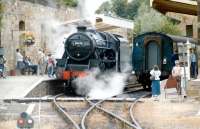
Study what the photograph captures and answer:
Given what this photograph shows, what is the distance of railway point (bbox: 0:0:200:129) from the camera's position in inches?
585

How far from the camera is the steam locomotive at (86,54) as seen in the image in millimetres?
23766

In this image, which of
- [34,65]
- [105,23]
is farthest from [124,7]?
[34,65]

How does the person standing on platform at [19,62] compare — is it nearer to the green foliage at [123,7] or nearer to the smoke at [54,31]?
the smoke at [54,31]

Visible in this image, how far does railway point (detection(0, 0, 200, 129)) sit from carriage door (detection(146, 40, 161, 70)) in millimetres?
45

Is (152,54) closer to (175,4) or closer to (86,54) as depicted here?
(86,54)

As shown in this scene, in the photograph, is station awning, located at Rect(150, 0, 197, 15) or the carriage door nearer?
station awning, located at Rect(150, 0, 197, 15)

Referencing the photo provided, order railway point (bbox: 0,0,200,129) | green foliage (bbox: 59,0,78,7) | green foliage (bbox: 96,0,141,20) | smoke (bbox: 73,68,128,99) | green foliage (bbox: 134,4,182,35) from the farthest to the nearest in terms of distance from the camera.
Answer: green foliage (bbox: 96,0,141,20)
green foliage (bbox: 134,4,182,35)
green foliage (bbox: 59,0,78,7)
smoke (bbox: 73,68,128,99)
railway point (bbox: 0,0,200,129)

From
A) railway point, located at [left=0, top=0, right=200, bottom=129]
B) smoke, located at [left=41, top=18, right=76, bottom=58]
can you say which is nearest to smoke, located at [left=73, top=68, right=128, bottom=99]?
railway point, located at [left=0, top=0, right=200, bottom=129]

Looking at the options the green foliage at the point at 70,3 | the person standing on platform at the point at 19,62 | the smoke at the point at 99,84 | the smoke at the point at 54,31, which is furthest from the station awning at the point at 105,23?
the smoke at the point at 99,84

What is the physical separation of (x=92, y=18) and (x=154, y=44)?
725cm

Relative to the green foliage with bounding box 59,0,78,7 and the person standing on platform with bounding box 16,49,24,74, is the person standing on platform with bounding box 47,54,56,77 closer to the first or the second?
the person standing on platform with bounding box 16,49,24,74

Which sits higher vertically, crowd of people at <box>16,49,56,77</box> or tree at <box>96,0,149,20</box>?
tree at <box>96,0,149,20</box>

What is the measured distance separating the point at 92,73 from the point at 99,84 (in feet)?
2.22

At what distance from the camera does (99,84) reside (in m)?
24.1
